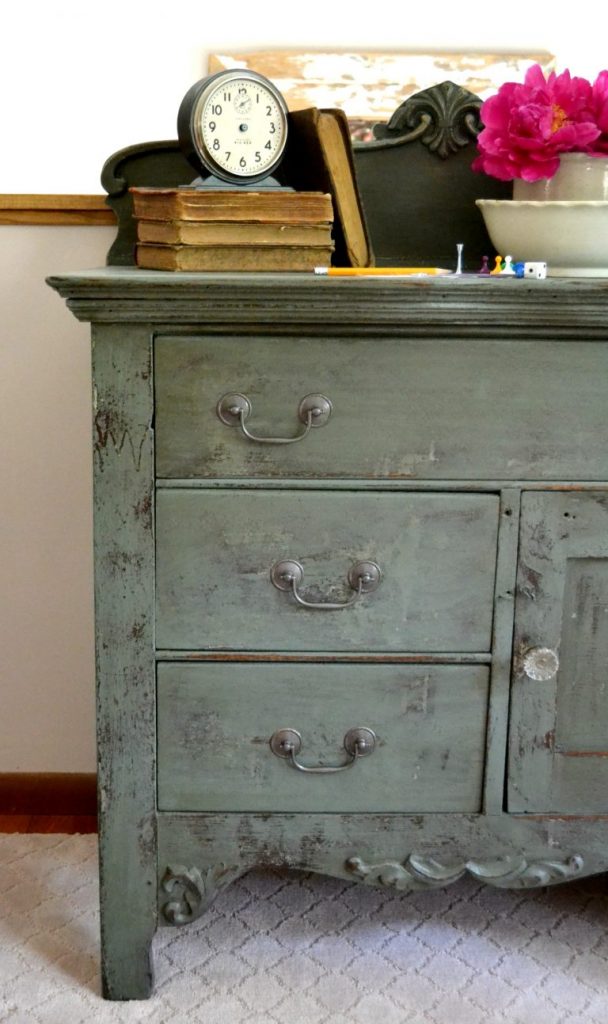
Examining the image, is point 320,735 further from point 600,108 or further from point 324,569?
point 600,108

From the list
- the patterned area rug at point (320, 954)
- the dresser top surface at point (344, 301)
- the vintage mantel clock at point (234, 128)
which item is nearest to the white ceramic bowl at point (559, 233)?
the dresser top surface at point (344, 301)

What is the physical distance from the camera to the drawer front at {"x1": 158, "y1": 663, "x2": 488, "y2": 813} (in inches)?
46.4

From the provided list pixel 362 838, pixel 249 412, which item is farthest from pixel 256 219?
pixel 362 838

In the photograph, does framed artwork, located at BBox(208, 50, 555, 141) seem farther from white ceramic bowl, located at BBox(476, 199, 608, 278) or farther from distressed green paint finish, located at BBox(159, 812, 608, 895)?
distressed green paint finish, located at BBox(159, 812, 608, 895)

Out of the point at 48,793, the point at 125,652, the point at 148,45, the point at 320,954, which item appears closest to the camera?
the point at 125,652

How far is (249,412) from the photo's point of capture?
3.65ft

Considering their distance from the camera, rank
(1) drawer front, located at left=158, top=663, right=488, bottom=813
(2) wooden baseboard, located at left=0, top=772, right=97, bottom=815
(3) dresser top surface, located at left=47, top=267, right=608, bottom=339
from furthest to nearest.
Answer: (2) wooden baseboard, located at left=0, top=772, right=97, bottom=815, (1) drawer front, located at left=158, top=663, right=488, bottom=813, (3) dresser top surface, located at left=47, top=267, right=608, bottom=339

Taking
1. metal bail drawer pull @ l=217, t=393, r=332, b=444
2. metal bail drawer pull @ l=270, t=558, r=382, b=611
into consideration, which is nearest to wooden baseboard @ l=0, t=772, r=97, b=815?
metal bail drawer pull @ l=270, t=558, r=382, b=611

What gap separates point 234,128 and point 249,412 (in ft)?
1.25

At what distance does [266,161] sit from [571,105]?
1.17 ft

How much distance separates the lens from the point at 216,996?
1268 millimetres

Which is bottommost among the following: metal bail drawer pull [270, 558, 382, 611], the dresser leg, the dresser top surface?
the dresser leg

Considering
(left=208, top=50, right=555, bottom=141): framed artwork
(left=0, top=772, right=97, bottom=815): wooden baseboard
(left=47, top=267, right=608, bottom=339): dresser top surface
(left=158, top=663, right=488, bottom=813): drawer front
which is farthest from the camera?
(left=208, top=50, right=555, bottom=141): framed artwork

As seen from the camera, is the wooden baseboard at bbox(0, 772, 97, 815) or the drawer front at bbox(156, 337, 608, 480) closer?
the drawer front at bbox(156, 337, 608, 480)
